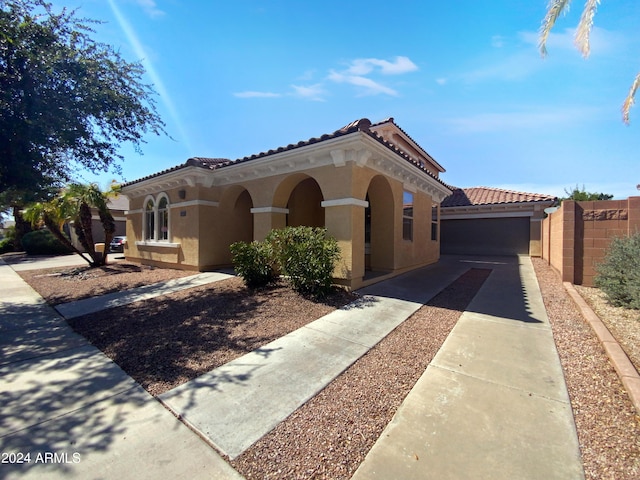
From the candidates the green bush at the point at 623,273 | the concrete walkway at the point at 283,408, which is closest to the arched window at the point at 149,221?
the concrete walkway at the point at 283,408

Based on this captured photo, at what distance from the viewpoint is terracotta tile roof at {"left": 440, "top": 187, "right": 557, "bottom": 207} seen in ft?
53.6

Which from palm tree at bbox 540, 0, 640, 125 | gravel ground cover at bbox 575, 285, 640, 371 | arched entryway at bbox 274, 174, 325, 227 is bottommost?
gravel ground cover at bbox 575, 285, 640, 371

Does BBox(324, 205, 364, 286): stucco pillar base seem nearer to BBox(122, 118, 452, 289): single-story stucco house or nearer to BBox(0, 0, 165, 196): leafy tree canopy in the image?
BBox(122, 118, 452, 289): single-story stucco house

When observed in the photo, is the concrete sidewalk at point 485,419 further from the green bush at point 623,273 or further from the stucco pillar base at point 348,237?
the stucco pillar base at point 348,237

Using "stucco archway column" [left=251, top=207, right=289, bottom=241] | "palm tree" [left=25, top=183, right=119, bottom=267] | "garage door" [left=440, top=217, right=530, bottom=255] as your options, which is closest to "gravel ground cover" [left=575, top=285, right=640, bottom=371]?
"stucco archway column" [left=251, top=207, right=289, bottom=241]

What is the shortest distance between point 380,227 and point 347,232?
280 cm

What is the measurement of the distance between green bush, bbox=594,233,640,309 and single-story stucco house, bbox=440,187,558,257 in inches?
415

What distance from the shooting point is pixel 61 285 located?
952cm

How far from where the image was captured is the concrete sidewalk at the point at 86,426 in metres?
2.23

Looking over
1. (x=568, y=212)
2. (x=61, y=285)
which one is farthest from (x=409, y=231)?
(x=61, y=285)

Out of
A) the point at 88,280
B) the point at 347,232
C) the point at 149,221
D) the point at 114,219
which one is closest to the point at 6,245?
the point at 114,219

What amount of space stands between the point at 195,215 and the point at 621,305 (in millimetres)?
11983

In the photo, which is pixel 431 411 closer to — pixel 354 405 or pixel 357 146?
pixel 354 405

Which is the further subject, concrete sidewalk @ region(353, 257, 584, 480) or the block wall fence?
the block wall fence
